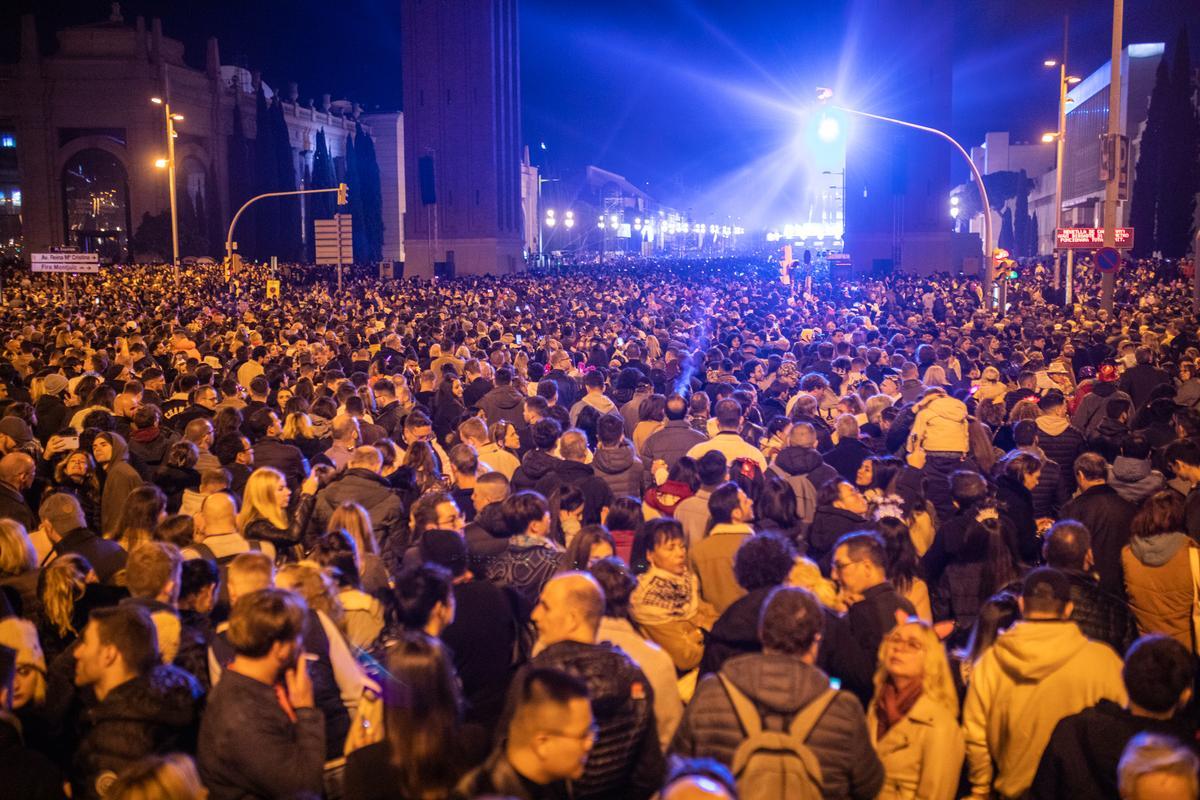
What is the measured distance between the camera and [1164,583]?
21.5ft

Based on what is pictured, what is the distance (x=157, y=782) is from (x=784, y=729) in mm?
1938

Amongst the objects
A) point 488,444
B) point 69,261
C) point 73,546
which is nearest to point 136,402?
point 488,444

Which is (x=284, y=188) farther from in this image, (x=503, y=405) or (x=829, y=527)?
(x=829, y=527)

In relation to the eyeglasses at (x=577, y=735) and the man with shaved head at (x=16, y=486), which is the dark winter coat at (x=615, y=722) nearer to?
the eyeglasses at (x=577, y=735)

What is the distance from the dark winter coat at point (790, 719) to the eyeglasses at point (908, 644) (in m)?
0.53

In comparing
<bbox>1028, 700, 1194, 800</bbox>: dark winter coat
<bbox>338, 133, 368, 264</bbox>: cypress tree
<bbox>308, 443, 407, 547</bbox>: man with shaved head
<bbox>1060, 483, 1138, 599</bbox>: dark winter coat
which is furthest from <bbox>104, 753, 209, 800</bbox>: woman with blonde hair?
<bbox>338, 133, 368, 264</bbox>: cypress tree

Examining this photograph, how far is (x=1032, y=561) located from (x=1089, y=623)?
2642 millimetres

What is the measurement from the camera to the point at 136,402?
37.2ft

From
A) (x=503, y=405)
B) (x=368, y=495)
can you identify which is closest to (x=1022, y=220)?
(x=503, y=405)

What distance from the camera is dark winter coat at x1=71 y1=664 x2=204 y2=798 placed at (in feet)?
13.7

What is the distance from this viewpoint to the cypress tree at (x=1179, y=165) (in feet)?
177

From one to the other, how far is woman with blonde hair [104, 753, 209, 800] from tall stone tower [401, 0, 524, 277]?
6759cm

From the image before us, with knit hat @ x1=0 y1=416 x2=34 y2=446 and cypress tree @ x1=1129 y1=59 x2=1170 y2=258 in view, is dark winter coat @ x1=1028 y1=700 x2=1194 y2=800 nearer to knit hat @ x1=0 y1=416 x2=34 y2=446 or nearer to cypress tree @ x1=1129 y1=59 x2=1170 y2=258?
knit hat @ x1=0 y1=416 x2=34 y2=446

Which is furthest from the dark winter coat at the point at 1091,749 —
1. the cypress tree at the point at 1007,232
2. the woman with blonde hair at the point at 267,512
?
the cypress tree at the point at 1007,232
